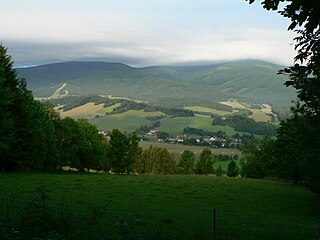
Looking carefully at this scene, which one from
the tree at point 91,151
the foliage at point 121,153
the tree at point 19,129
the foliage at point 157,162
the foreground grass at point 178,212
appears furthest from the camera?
the foliage at point 157,162

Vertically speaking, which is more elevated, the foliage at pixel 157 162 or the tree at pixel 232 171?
the foliage at pixel 157 162

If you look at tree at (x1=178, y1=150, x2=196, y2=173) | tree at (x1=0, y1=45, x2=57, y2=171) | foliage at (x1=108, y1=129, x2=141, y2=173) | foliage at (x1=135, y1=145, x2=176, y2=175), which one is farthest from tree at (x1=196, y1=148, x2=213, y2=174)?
tree at (x1=0, y1=45, x2=57, y2=171)

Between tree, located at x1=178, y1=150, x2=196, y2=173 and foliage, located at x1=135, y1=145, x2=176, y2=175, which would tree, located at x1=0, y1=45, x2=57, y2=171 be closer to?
foliage, located at x1=135, y1=145, x2=176, y2=175

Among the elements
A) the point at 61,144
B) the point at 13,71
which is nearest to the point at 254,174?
the point at 61,144

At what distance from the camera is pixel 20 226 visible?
975 centimetres

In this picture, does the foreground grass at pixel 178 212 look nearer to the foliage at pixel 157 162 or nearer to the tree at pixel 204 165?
the foliage at pixel 157 162

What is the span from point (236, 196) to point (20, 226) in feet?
102

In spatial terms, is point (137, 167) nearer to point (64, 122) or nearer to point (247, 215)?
point (64, 122)

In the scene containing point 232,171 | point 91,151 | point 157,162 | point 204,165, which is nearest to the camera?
point 91,151

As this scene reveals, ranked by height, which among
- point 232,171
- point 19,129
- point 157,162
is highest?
point 19,129

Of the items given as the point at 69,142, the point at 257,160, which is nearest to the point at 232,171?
the point at 257,160

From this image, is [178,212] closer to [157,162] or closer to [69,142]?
[69,142]

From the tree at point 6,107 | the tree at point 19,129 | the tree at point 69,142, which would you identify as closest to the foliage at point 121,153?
the tree at point 69,142

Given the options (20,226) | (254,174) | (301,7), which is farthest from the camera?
(254,174)
